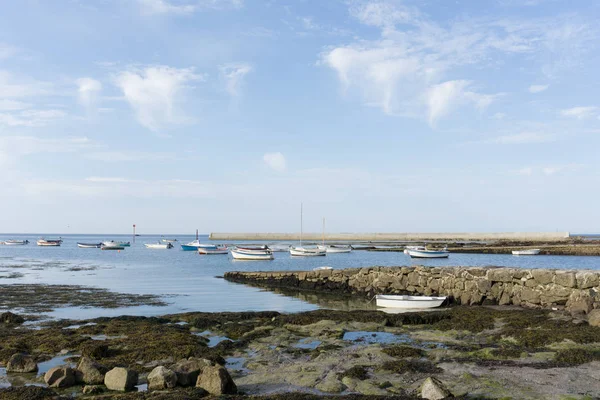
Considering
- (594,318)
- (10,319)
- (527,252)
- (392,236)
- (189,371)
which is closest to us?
(189,371)

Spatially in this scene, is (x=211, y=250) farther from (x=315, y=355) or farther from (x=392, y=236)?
(x=392, y=236)

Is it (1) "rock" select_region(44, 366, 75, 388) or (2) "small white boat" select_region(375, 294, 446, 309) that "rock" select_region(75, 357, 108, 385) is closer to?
(1) "rock" select_region(44, 366, 75, 388)

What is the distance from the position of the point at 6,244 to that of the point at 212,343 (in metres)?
149

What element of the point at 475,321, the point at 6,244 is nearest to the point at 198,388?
the point at 475,321

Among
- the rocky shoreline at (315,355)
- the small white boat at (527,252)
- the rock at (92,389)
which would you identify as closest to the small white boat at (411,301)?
the rocky shoreline at (315,355)

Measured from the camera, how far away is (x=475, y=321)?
50.6ft

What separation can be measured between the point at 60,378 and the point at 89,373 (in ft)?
1.65

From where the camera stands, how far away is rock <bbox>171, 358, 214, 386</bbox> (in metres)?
9.34

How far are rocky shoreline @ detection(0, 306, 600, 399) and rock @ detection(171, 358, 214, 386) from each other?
0.06 feet

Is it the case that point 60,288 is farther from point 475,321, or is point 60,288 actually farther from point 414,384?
point 414,384

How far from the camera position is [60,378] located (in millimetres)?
9484

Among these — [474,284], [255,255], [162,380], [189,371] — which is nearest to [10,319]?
[162,380]

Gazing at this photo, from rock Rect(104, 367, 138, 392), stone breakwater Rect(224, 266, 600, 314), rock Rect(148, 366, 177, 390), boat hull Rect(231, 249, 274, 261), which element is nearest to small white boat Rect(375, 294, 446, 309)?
stone breakwater Rect(224, 266, 600, 314)

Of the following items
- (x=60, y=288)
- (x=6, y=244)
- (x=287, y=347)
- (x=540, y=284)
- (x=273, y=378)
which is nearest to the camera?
(x=273, y=378)
